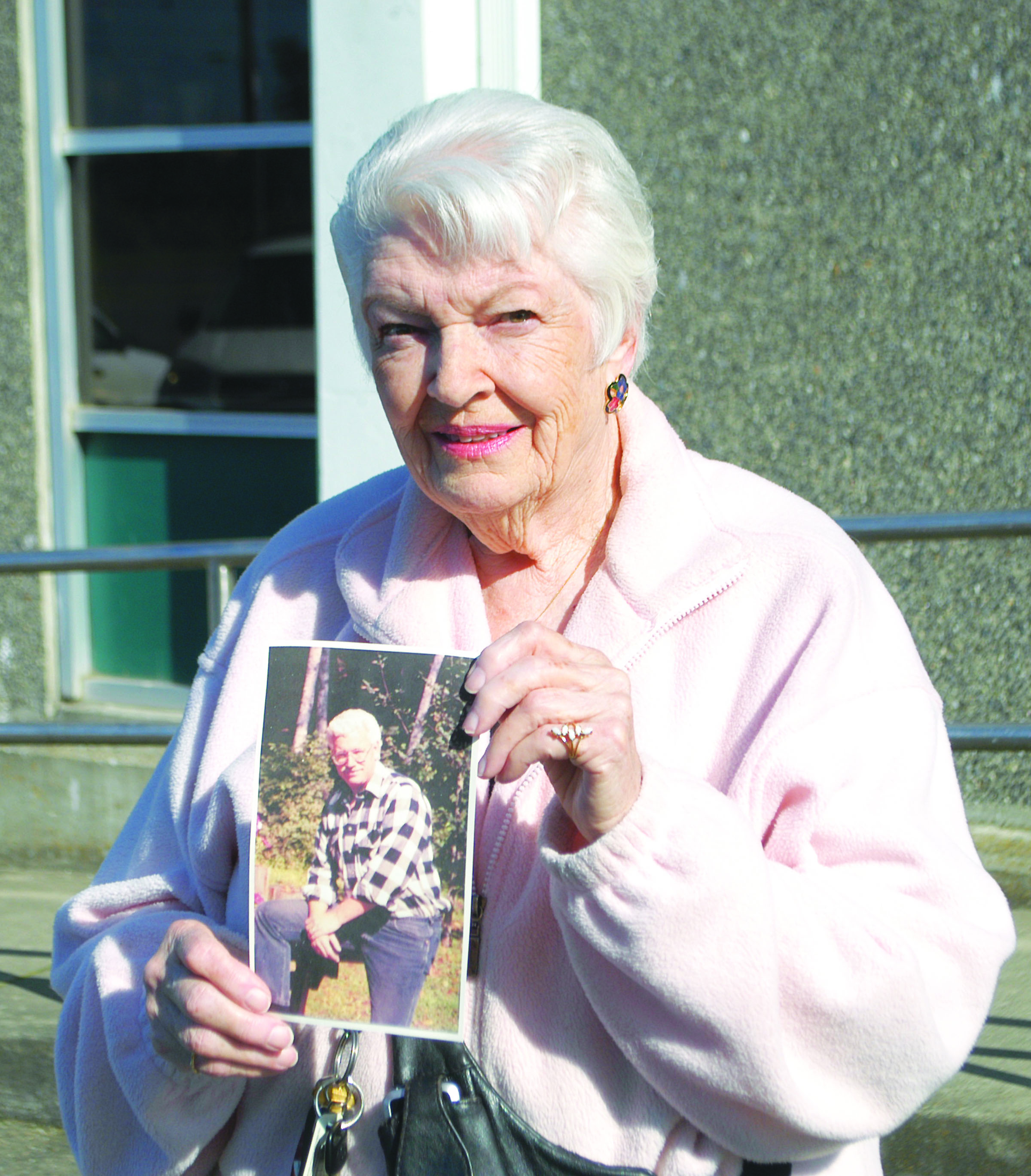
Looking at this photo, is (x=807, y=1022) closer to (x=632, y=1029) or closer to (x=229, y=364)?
(x=632, y=1029)

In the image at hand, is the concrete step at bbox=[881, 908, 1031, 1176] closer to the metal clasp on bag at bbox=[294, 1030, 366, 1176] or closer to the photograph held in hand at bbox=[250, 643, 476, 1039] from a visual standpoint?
the metal clasp on bag at bbox=[294, 1030, 366, 1176]

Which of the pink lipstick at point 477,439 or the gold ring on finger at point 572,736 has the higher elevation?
the pink lipstick at point 477,439

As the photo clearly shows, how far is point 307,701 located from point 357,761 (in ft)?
0.28

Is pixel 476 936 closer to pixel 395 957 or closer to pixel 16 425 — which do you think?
pixel 395 957

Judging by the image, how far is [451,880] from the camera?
4.41ft

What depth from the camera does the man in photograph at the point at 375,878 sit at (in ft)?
4.41

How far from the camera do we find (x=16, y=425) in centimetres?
519

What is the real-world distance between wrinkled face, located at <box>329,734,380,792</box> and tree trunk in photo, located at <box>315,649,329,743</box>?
2 cm

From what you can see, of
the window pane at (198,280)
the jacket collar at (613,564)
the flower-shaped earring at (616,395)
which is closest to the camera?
the jacket collar at (613,564)

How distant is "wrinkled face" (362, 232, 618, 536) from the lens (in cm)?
156

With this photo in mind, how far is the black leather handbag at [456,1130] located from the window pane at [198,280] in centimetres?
380

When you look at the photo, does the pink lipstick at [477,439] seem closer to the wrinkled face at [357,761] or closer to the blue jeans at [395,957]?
the wrinkled face at [357,761]

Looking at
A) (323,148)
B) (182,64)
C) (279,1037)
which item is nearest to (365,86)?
(323,148)

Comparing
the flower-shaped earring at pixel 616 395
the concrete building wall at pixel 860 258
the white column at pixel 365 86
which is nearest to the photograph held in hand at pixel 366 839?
the flower-shaped earring at pixel 616 395
